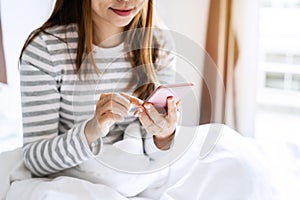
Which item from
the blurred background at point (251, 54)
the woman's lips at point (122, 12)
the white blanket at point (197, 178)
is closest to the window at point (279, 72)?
the blurred background at point (251, 54)

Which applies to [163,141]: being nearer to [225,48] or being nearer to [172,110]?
[172,110]

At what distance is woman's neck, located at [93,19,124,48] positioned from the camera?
1011 mm

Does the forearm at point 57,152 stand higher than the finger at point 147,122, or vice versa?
the finger at point 147,122

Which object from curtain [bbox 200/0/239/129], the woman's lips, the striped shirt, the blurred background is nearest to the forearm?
the striped shirt

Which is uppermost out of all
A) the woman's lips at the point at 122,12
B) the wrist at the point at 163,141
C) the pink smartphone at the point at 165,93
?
the woman's lips at the point at 122,12

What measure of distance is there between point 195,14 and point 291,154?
2.38 ft

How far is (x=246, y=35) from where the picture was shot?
5.14 feet

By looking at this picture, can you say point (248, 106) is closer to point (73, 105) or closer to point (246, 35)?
point (246, 35)

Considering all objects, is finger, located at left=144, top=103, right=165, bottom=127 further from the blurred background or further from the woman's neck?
the blurred background

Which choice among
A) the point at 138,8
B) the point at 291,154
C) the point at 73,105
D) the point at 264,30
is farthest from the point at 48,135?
the point at 264,30

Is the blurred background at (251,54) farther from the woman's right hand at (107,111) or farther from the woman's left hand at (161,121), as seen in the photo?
the woman's right hand at (107,111)

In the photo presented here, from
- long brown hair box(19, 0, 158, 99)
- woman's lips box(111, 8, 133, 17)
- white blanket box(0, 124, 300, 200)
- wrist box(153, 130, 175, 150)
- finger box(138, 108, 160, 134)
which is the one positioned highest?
woman's lips box(111, 8, 133, 17)

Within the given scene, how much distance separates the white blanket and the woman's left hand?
29 mm

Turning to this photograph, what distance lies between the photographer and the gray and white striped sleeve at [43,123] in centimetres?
89
